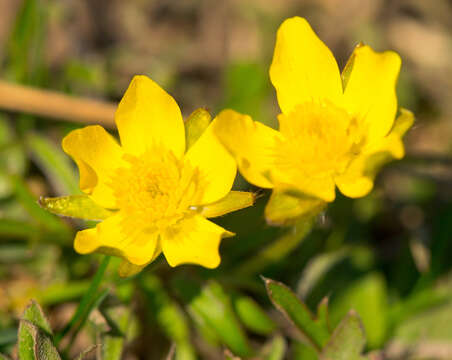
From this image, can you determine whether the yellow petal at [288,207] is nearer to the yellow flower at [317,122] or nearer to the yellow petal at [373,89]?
the yellow flower at [317,122]

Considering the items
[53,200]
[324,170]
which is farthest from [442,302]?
[53,200]

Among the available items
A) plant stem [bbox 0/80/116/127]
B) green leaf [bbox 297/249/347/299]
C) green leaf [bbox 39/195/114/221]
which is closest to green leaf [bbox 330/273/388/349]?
green leaf [bbox 297/249/347/299]

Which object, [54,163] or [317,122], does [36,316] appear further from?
[317,122]

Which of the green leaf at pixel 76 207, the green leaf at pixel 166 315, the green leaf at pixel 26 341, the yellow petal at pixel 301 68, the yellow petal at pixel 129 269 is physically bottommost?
the green leaf at pixel 166 315

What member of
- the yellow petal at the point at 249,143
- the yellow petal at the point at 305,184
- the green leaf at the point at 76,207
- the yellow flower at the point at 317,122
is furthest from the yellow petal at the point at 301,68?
the green leaf at the point at 76,207

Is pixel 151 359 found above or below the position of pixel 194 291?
below

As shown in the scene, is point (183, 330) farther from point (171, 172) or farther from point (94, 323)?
point (171, 172)

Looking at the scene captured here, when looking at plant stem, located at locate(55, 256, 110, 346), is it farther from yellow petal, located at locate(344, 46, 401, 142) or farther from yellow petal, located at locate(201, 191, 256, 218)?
yellow petal, located at locate(344, 46, 401, 142)
